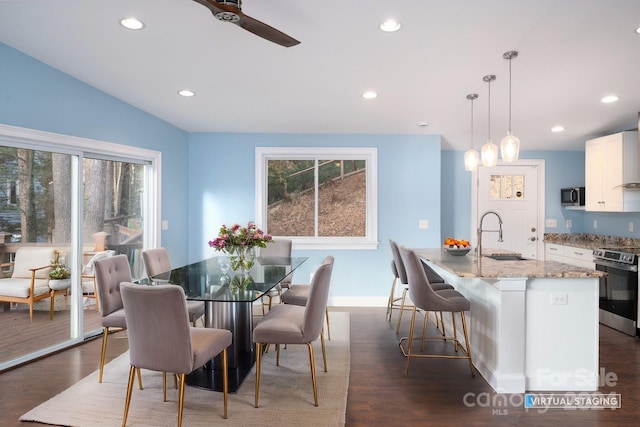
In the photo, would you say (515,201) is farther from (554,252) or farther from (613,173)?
(613,173)

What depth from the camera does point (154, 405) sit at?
7.85 feet

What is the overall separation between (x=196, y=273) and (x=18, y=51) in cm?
209

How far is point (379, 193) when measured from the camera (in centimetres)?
514

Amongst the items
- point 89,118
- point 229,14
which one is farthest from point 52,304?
point 229,14

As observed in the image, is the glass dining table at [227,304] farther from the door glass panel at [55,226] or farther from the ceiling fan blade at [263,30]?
the ceiling fan blade at [263,30]

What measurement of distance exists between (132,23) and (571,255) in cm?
528

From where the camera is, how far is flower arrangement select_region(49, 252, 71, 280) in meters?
3.36

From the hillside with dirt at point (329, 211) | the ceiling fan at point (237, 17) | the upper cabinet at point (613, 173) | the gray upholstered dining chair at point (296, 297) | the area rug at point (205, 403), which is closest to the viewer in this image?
the ceiling fan at point (237, 17)

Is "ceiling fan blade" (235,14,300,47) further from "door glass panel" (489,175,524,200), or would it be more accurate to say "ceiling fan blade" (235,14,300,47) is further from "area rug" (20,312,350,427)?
"door glass panel" (489,175,524,200)

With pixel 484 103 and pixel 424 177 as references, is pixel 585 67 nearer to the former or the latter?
pixel 484 103

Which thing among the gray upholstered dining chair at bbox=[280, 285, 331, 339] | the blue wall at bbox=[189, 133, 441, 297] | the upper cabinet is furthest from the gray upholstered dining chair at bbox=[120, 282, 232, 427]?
the upper cabinet

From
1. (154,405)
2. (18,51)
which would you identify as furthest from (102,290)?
(18,51)

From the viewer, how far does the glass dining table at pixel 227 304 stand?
2453mm

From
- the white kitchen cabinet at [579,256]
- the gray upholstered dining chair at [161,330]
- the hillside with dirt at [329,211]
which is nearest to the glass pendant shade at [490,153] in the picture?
the hillside with dirt at [329,211]
